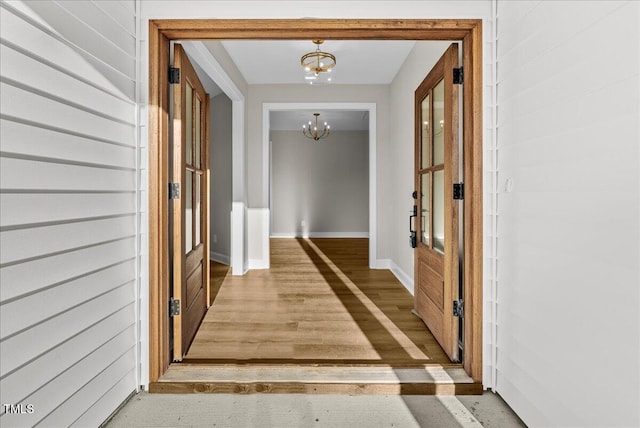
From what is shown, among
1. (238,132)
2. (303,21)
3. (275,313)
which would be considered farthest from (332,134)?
(303,21)

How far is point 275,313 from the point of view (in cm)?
309

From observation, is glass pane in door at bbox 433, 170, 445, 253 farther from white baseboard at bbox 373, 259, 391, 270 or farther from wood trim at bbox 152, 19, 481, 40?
white baseboard at bbox 373, 259, 391, 270

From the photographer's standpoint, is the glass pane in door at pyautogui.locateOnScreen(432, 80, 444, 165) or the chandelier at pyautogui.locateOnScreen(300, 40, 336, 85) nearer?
the glass pane in door at pyautogui.locateOnScreen(432, 80, 444, 165)

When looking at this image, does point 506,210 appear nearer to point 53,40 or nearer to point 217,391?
point 217,391

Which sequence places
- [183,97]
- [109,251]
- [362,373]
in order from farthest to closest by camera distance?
1. [183,97]
2. [362,373]
3. [109,251]

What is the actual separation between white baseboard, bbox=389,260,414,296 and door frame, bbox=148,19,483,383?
1.80 metres

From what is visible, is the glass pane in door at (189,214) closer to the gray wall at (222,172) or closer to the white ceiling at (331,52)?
the white ceiling at (331,52)

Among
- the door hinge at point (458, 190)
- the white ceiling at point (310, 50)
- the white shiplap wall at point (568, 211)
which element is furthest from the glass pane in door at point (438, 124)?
the white ceiling at point (310, 50)

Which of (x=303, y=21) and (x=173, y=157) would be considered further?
(x=173, y=157)

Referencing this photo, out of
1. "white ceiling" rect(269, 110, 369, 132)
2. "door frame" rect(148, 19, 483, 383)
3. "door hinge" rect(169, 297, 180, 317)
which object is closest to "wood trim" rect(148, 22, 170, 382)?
"door frame" rect(148, 19, 483, 383)

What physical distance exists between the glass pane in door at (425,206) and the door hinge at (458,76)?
81 centimetres

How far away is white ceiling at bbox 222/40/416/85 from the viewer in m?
3.71

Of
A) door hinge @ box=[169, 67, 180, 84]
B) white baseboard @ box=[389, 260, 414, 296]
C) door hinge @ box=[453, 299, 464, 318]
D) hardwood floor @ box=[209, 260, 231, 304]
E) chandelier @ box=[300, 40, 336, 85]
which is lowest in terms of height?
hardwood floor @ box=[209, 260, 231, 304]

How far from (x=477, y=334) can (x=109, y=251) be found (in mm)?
1860
